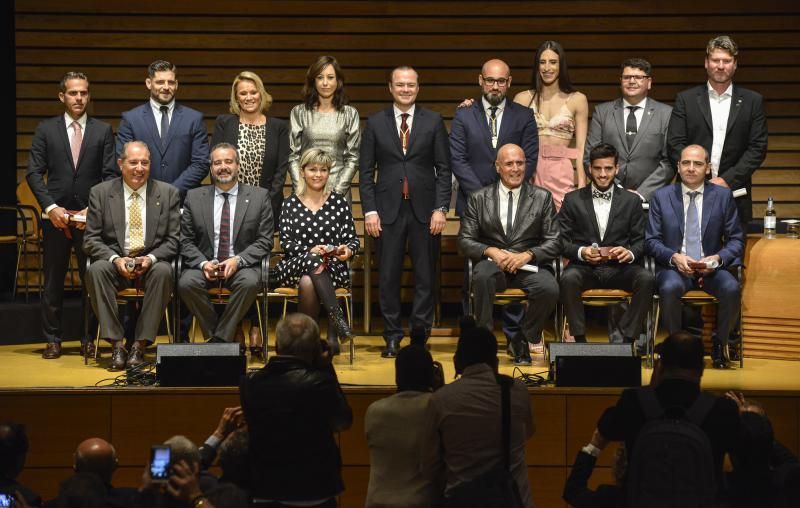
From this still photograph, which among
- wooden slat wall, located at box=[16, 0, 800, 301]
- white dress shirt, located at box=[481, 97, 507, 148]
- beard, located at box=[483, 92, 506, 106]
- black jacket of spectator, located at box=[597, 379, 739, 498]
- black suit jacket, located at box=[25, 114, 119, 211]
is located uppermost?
wooden slat wall, located at box=[16, 0, 800, 301]

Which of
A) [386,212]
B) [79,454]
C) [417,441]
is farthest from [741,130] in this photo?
[79,454]

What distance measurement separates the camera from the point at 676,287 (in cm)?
615

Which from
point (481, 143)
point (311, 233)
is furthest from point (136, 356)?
point (481, 143)

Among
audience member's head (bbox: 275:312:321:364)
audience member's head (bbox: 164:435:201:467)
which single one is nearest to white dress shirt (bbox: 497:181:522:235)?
audience member's head (bbox: 275:312:321:364)

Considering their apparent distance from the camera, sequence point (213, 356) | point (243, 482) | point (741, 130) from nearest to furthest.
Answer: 1. point (243, 482)
2. point (213, 356)
3. point (741, 130)

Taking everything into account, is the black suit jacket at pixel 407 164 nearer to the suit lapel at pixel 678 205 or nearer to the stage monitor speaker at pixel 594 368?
the suit lapel at pixel 678 205

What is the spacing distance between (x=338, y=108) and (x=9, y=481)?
139 inches

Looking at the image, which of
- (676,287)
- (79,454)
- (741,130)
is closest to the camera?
(79,454)

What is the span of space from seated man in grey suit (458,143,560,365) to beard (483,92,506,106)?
43 centimetres

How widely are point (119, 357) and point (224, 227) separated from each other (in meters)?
0.88

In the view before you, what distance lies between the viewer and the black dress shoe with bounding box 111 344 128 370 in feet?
19.9

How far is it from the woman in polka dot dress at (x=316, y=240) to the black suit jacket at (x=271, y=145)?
0.26m

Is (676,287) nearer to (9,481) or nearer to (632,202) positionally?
(632,202)

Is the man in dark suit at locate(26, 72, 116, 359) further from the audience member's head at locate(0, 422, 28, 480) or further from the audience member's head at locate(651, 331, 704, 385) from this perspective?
the audience member's head at locate(651, 331, 704, 385)
